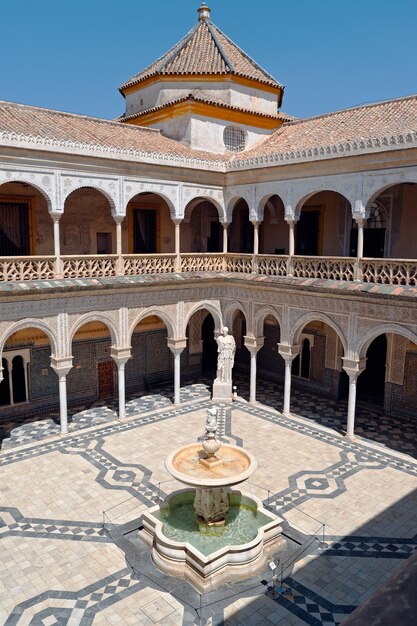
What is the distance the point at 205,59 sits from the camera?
55.7 ft

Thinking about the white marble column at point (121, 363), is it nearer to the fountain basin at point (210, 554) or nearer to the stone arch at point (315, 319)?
the stone arch at point (315, 319)

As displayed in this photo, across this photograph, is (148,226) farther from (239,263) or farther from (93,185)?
(93,185)

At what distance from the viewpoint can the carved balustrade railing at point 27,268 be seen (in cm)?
1104

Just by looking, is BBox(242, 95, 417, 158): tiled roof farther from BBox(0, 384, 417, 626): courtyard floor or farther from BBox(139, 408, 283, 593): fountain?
BBox(139, 408, 283, 593): fountain

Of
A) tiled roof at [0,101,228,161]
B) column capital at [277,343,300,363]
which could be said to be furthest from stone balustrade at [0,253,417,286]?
tiled roof at [0,101,228,161]

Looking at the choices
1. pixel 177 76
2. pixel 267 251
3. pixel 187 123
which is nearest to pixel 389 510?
pixel 267 251

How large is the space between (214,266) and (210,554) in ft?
29.7

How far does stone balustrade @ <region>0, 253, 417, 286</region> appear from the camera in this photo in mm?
11242

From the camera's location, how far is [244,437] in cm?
1241

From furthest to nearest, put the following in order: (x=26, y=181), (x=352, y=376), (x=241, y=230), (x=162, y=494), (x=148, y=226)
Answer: (x=241, y=230), (x=148, y=226), (x=352, y=376), (x=26, y=181), (x=162, y=494)

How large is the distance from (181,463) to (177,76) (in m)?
12.7

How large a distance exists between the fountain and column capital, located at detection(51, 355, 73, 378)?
15.0 feet

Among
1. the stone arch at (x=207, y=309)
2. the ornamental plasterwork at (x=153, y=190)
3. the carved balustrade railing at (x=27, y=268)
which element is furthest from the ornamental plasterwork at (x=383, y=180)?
the carved balustrade railing at (x=27, y=268)

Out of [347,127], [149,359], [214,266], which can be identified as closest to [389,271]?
[347,127]
